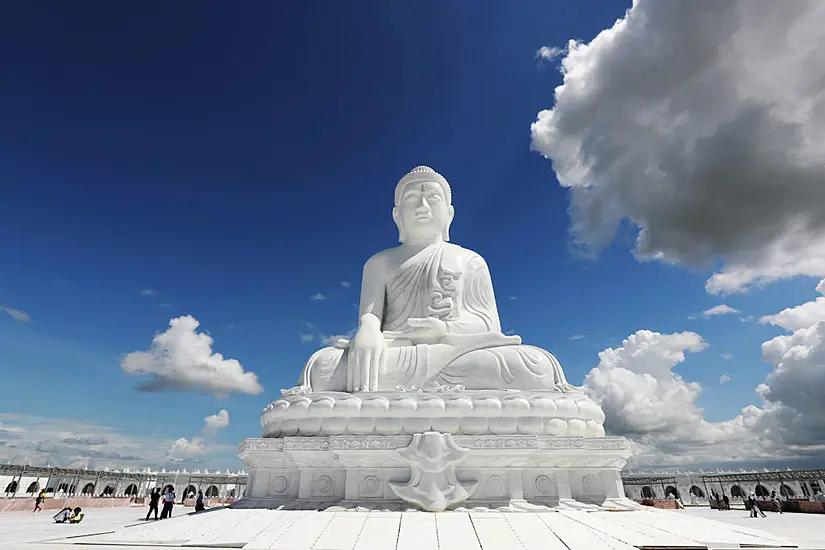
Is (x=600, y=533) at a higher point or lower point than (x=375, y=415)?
lower

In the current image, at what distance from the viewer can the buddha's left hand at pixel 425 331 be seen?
8203 millimetres

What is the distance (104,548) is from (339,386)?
137 inches

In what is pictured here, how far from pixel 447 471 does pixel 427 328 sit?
295 cm

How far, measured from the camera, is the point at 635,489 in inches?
1038

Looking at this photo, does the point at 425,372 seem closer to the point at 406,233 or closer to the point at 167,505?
the point at 406,233

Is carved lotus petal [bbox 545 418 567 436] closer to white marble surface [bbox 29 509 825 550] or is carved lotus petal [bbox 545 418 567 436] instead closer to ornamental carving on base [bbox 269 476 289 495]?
white marble surface [bbox 29 509 825 550]

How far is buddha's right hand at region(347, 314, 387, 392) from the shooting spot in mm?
6996

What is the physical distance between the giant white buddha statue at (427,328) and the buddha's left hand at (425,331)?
17mm

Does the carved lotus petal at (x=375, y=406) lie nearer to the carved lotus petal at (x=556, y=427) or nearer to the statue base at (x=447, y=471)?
the statue base at (x=447, y=471)

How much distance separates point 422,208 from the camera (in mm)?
10406

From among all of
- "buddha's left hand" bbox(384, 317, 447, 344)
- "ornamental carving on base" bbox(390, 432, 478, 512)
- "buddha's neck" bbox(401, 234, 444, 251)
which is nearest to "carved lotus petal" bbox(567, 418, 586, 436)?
"ornamental carving on base" bbox(390, 432, 478, 512)

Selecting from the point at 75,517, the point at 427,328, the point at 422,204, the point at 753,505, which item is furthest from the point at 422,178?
the point at 753,505

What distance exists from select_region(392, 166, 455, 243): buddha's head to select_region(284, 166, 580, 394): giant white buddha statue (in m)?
0.02

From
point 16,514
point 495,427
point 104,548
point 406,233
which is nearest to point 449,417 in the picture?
point 495,427
